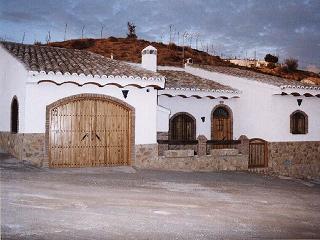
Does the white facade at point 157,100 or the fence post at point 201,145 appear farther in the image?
the fence post at point 201,145

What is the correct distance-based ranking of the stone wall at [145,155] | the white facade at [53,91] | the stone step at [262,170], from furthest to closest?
the stone step at [262,170] → the stone wall at [145,155] → the white facade at [53,91]

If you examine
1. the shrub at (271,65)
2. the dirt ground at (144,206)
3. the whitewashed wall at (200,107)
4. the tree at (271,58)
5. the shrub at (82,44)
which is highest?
the shrub at (82,44)

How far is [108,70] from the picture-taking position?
45.5 ft

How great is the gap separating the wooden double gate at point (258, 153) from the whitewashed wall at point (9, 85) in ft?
32.2

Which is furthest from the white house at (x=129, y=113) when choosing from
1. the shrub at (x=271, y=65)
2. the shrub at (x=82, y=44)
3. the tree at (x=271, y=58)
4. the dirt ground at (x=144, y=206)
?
the tree at (x=271, y=58)

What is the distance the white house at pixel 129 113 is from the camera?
510 inches

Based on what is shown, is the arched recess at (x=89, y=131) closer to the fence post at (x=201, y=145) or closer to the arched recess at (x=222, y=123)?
the fence post at (x=201, y=145)

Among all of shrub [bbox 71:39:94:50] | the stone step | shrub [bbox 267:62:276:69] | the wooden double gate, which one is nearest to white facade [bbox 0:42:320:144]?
the wooden double gate

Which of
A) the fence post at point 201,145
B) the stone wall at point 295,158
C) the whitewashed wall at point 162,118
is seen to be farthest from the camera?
the stone wall at point 295,158

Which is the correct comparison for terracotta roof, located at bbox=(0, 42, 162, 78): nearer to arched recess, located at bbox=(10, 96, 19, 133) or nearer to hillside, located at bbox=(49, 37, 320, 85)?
arched recess, located at bbox=(10, 96, 19, 133)

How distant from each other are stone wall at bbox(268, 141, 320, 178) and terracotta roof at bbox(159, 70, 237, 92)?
3794mm

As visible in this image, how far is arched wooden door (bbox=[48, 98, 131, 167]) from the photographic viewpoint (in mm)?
13336

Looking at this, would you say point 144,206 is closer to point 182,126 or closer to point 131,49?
point 182,126

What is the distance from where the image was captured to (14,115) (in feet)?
46.3
